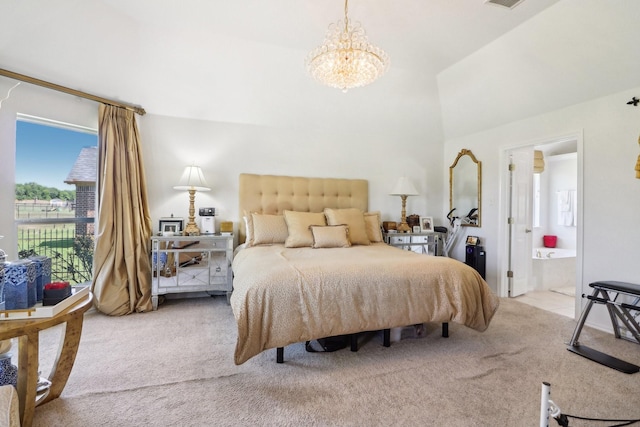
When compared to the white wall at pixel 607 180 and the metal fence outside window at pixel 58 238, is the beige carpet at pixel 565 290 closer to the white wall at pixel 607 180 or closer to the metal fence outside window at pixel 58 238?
the white wall at pixel 607 180

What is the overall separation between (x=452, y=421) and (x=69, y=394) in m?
2.25

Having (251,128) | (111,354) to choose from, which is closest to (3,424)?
(111,354)

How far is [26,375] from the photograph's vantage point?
1.49m

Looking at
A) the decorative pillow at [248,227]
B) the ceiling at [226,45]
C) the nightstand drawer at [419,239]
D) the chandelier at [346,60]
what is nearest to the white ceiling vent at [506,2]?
the ceiling at [226,45]

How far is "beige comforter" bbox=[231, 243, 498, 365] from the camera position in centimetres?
200

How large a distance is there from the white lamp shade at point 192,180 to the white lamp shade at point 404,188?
105 inches

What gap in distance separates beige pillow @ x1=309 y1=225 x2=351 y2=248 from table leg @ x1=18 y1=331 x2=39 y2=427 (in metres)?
2.38

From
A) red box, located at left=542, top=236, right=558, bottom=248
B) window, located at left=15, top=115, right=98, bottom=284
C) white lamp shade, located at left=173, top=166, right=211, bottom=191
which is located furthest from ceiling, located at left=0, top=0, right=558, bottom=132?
red box, located at left=542, top=236, right=558, bottom=248

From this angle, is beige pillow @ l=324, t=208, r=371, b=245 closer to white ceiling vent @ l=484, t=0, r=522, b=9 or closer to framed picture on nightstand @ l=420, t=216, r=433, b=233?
framed picture on nightstand @ l=420, t=216, r=433, b=233

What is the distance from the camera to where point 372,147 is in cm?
470

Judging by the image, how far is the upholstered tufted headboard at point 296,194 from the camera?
160 inches

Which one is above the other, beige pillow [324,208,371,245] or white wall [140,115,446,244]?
white wall [140,115,446,244]

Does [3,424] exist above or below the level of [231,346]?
above

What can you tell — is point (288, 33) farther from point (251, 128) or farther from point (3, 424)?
point (3, 424)
